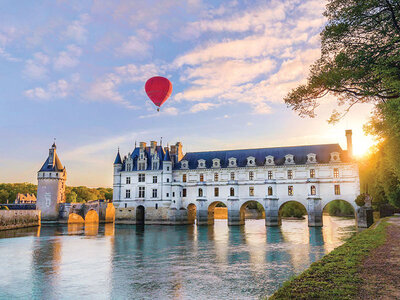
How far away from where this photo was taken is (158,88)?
32.9 meters

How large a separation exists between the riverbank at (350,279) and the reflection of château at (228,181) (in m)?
33.0

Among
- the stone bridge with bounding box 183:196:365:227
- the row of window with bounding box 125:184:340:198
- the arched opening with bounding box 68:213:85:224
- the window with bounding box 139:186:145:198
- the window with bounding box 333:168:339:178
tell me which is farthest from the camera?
the arched opening with bounding box 68:213:85:224

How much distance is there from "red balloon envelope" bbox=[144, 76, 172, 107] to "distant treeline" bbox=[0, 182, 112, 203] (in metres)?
64.7

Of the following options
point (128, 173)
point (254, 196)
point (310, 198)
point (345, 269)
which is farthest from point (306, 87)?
point (128, 173)

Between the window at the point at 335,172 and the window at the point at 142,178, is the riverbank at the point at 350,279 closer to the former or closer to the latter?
the window at the point at 335,172

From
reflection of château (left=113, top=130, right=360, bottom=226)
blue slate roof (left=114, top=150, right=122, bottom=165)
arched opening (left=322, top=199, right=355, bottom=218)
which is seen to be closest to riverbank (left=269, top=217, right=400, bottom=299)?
reflection of château (left=113, top=130, right=360, bottom=226)

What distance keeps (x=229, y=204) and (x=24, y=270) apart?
35.1 m

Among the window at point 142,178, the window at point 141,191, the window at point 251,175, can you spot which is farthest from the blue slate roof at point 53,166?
the window at point 251,175

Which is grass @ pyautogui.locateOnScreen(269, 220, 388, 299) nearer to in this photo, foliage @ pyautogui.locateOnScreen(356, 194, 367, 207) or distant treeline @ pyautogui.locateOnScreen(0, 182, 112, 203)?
foliage @ pyautogui.locateOnScreen(356, 194, 367, 207)

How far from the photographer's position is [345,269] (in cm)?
1052

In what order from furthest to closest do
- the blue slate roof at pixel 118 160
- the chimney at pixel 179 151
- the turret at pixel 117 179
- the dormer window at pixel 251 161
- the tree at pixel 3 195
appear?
the tree at pixel 3 195 → the blue slate roof at pixel 118 160 → the chimney at pixel 179 151 → the turret at pixel 117 179 → the dormer window at pixel 251 161

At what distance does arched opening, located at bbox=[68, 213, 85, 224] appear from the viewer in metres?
59.2

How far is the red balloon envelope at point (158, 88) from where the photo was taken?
32.9m

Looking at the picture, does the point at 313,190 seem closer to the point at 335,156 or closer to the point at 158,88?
the point at 335,156
